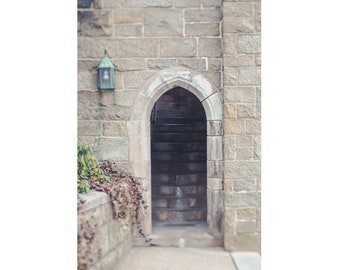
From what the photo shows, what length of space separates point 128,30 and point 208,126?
4.49 feet

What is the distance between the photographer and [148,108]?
4.39 meters

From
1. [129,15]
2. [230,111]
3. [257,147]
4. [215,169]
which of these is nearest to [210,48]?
[230,111]

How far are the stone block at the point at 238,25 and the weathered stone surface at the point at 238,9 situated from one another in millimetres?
42

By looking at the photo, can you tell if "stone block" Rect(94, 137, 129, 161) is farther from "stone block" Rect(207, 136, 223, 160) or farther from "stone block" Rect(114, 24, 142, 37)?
"stone block" Rect(114, 24, 142, 37)

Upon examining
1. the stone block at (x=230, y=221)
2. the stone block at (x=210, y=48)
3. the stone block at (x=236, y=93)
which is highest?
the stone block at (x=210, y=48)

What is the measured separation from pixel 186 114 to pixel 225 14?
264cm

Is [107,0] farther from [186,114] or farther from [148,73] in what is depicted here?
[186,114]

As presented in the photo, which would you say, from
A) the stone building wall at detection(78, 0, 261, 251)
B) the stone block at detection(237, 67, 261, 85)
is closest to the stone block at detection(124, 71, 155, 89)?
the stone building wall at detection(78, 0, 261, 251)

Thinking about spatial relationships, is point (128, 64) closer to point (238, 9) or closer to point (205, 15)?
point (205, 15)

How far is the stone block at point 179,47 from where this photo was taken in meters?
4.32

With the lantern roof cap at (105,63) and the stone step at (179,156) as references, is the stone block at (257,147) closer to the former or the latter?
the stone step at (179,156)

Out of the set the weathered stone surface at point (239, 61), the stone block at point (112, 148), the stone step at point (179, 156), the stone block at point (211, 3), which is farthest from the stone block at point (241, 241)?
the stone block at point (211, 3)

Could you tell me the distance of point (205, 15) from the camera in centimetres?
430
